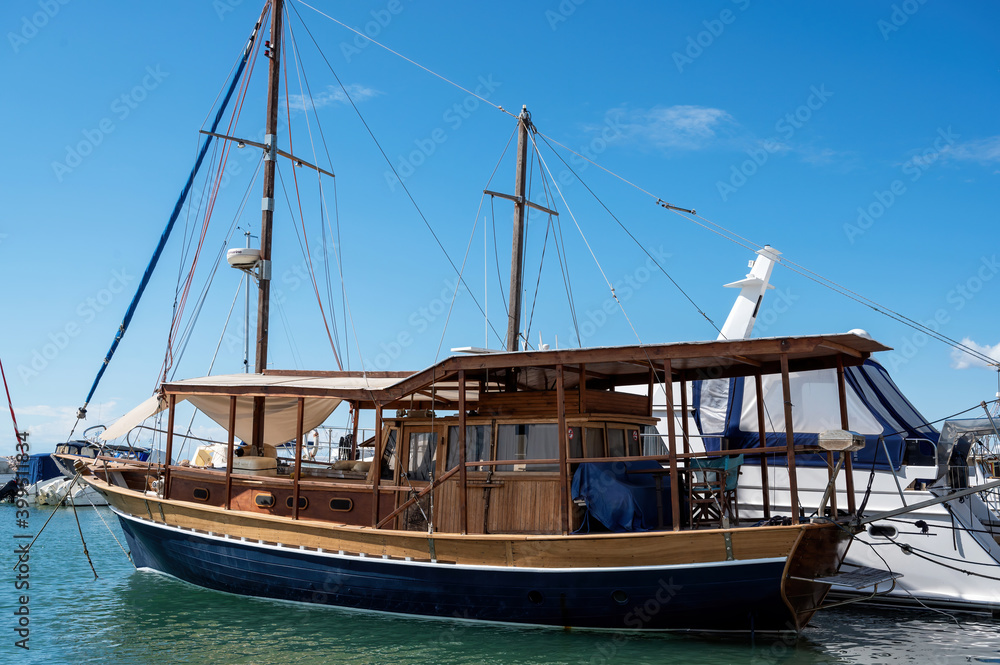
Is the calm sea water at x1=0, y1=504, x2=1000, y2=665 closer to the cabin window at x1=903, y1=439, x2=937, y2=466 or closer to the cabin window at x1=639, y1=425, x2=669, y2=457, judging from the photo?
the cabin window at x1=639, y1=425, x2=669, y2=457

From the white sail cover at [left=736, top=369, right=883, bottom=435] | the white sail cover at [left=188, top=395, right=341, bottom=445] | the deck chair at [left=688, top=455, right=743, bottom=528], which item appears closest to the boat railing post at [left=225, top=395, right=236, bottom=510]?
the white sail cover at [left=188, top=395, right=341, bottom=445]

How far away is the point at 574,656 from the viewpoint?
31.3 ft

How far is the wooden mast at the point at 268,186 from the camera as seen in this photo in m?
16.8

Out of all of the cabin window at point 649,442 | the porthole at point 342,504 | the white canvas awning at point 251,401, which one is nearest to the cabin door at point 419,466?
the porthole at point 342,504

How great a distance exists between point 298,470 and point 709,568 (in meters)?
6.38

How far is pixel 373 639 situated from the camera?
10.5m

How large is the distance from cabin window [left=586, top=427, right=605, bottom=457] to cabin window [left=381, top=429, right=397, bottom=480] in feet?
10.6

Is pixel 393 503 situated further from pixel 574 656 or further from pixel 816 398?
pixel 816 398

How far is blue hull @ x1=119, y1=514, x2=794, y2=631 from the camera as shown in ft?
31.8

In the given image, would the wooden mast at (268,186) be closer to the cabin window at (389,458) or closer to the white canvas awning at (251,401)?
the white canvas awning at (251,401)

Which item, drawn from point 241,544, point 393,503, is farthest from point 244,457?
point 393,503

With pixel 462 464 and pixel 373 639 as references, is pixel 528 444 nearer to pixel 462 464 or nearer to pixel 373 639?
pixel 462 464

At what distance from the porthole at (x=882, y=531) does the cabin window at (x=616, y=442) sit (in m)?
Result: 4.63

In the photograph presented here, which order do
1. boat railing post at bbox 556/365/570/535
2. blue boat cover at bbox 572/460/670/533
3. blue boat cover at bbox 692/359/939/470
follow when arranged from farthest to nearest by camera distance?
blue boat cover at bbox 692/359/939/470 < blue boat cover at bbox 572/460/670/533 < boat railing post at bbox 556/365/570/535
